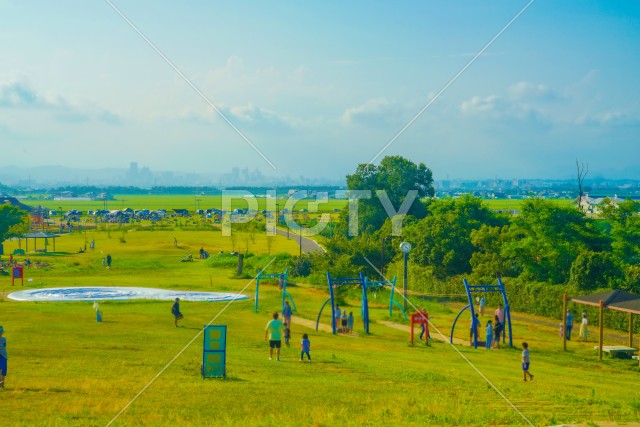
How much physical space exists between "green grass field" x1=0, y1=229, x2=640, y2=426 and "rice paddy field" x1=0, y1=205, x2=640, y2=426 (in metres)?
0.05

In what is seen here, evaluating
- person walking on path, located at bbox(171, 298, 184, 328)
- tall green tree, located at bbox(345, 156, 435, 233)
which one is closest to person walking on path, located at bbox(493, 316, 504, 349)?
person walking on path, located at bbox(171, 298, 184, 328)

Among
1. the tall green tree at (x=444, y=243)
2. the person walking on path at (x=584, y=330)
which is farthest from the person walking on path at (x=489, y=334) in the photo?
the tall green tree at (x=444, y=243)

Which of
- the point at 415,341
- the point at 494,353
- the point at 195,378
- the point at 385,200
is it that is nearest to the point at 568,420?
the point at 195,378

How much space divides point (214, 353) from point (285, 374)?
2563mm

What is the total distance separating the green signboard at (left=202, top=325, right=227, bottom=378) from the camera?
19969 millimetres

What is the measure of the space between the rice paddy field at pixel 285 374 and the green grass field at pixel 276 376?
0.05 m

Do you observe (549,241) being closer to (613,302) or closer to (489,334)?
(613,302)

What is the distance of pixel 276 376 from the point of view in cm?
2102

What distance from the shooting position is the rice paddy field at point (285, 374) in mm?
16359

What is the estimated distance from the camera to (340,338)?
1238 inches

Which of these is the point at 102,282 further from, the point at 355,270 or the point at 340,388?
the point at 340,388

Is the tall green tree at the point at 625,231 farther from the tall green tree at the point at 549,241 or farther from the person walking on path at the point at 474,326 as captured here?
the person walking on path at the point at 474,326

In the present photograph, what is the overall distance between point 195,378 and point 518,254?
101ft

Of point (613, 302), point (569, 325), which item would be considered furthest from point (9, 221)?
point (613, 302)
